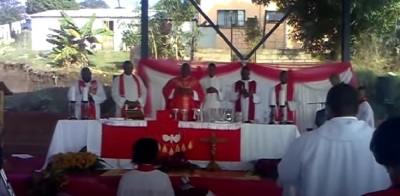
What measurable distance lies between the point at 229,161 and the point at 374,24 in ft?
26.4

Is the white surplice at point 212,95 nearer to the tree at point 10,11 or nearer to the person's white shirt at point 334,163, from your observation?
the tree at point 10,11

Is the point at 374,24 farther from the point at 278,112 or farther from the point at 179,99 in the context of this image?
the point at 179,99

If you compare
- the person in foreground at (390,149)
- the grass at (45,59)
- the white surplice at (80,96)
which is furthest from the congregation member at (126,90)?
the person in foreground at (390,149)

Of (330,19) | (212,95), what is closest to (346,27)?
(330,19)

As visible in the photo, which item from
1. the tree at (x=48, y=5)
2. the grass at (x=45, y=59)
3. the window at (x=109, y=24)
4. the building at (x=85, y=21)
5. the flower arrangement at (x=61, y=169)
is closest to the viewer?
the flower arrangement at (x=61, y=169)

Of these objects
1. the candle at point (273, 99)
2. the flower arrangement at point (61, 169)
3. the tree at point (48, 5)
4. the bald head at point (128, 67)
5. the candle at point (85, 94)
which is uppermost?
the tree at point (48, 5)

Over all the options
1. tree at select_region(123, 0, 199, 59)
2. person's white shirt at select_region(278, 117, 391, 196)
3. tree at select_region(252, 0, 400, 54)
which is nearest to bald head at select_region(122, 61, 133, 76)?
tree at select_region(123, 0, 199, 59)

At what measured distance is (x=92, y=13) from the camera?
17000mm

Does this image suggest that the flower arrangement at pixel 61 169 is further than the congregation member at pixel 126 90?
No

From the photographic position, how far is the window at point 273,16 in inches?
639

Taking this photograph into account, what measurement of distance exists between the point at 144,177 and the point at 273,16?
11639 mm

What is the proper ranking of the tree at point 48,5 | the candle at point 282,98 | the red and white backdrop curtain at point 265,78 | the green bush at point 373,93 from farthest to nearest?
the tree at point 48,5 < the green bush at point 373,93 < the red and white backdrop curtain at point 265,78 < the candle at point 282,98

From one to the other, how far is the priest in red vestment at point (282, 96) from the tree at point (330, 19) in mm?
3926

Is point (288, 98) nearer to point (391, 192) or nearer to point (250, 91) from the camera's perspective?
point (250, 91)
